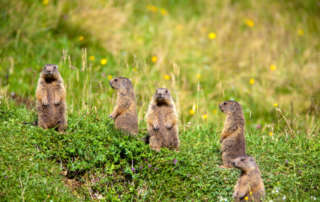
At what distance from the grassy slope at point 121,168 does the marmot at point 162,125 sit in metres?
0.20

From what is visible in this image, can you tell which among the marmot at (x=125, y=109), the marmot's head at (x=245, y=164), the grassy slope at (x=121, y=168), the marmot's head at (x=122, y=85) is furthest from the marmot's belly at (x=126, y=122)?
the marmot's head at (x=245, y=164)

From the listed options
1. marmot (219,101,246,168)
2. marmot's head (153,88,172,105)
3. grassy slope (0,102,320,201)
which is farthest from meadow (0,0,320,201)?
marmot's head (153,88,172,105)

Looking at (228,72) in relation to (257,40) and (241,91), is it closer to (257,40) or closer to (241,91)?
(241,91)

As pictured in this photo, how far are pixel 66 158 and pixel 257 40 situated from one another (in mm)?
9072

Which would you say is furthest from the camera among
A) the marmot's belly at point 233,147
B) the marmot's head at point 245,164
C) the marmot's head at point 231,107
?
the marmot's head at point 231,107

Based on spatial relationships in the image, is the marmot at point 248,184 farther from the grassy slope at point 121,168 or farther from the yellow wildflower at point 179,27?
the yellow wildflower at point 179,27

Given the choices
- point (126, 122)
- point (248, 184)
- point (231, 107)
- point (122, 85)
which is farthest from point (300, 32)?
point (248, 184)

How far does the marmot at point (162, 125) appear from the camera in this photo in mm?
6961

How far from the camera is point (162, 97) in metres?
7.14

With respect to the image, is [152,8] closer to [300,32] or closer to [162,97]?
[300,32]

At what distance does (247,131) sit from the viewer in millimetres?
8305

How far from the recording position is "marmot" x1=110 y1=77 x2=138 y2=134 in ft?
23.7

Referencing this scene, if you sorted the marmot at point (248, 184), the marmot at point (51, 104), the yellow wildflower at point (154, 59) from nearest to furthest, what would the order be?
the marmot at point (248, 184), the marmot at point (51, 104), the yellow wildflower at point (154, 59)

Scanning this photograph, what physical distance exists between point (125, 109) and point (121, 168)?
1220mm
